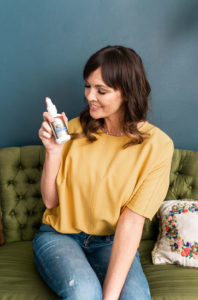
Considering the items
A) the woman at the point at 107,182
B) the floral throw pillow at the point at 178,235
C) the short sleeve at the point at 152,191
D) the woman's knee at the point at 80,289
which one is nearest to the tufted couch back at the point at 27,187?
the floral throw pillow at the point at 178,235

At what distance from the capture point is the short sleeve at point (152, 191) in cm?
103

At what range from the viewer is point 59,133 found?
927 mm

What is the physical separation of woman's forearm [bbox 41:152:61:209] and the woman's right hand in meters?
0.03

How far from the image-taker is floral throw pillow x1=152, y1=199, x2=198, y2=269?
1.27 m

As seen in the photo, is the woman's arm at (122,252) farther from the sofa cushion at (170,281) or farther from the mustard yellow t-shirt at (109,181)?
the sofa cushion at (170,281)

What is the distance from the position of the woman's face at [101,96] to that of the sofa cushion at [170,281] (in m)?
0.83

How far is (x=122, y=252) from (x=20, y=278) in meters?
0.52

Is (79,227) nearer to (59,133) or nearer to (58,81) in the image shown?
(59,133)

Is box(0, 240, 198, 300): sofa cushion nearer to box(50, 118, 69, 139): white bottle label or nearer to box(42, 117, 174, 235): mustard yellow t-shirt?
box(42, 117, 174, 235): mustard yellow t-shirt

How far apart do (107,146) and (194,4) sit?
3.39 ft

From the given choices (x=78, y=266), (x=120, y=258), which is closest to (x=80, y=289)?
(x=78, y=266)

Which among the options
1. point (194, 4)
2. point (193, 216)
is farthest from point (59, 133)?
point (194, 4)

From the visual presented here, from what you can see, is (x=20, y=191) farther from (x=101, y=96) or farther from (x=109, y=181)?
(x=101, y=96)

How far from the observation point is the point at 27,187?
1.50 m
